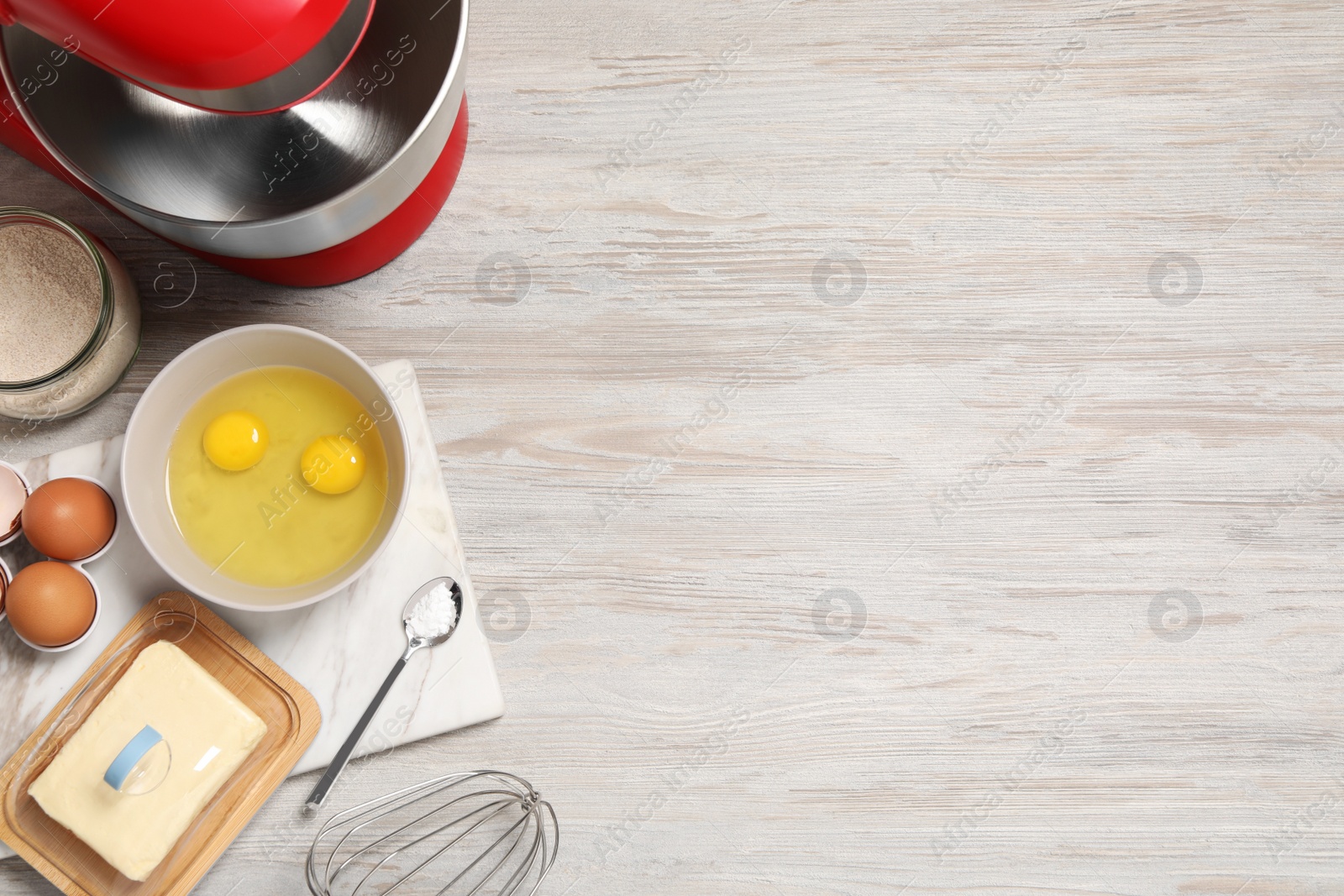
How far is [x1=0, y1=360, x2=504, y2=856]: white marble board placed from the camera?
0.73 meters

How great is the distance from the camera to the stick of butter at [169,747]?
0.67 meters

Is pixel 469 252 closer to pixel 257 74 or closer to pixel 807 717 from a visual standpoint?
pixel 257 74

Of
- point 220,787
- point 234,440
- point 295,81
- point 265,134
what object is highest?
point 295,81

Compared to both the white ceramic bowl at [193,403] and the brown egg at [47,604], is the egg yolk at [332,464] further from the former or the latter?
the brown egg at [47,604]

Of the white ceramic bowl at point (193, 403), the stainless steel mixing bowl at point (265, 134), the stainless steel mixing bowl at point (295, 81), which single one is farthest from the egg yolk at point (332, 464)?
the stainless steel mixing bowl at point (295, 81)

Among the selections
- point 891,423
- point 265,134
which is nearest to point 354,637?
point 265,134

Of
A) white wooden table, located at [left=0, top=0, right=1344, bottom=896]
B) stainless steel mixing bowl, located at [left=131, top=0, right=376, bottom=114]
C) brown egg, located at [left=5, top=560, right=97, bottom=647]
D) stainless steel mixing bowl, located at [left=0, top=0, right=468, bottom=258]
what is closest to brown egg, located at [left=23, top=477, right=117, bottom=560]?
brown egg, located at [left=5, top=560, right=97, bottom=647]

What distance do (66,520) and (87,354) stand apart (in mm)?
134

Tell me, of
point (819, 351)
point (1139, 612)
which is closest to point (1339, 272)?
point (1139, 612)

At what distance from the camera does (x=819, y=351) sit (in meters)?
0.85

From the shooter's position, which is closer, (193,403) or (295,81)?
(295,81)

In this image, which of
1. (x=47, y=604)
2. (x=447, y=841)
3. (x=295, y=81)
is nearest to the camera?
(x=295, y=81)

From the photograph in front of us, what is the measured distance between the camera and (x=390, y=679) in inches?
29.8

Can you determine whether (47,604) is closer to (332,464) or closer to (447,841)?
(332,464)
